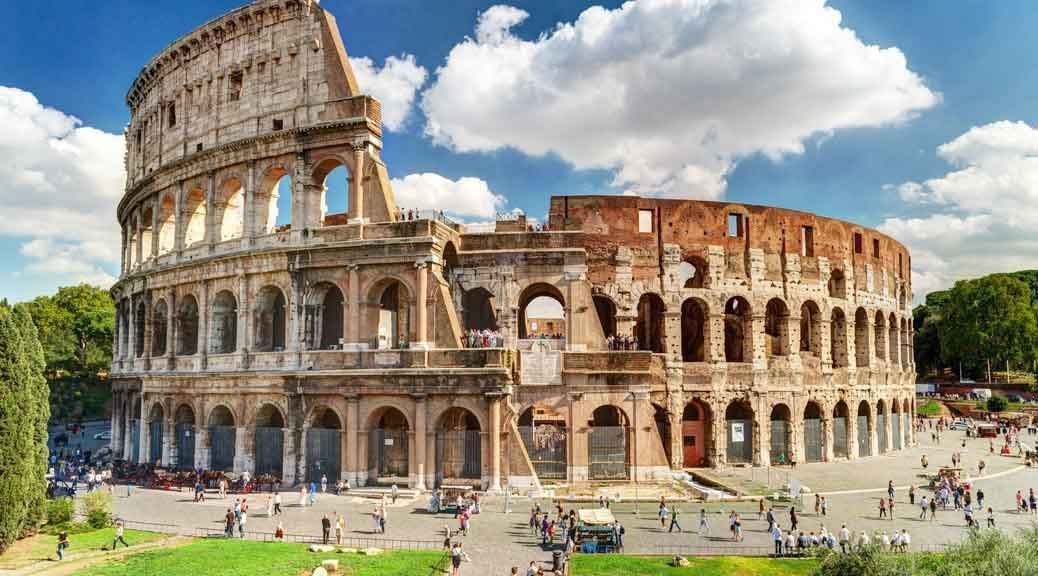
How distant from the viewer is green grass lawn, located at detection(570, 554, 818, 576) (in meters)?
18.4

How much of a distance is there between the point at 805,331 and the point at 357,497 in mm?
26113

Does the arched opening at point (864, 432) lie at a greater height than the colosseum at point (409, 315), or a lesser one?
lesser

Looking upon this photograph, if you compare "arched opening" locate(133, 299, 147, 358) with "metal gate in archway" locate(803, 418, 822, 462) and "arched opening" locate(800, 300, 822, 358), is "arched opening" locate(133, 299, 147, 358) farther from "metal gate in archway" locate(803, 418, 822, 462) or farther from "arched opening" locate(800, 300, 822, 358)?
"metal gate in archway" locate(803, 418, 822, 462)

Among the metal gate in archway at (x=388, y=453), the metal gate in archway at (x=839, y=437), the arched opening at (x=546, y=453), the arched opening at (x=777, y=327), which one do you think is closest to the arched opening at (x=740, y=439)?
the arched opening at (x=777, y=327)

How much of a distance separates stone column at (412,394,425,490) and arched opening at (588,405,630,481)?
6.63m

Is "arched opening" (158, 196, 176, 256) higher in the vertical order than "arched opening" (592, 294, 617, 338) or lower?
higher

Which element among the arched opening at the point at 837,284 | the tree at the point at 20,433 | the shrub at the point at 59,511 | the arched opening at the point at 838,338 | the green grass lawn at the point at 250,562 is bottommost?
the green grass lawn at the point at 250,562

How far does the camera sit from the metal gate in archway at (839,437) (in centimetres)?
3797

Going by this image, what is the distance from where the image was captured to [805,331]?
4053 cm

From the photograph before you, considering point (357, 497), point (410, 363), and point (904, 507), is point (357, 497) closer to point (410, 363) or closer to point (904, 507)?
point (410, 363)

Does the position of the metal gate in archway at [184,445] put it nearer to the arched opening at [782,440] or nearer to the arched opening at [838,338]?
the arched opening at [782,440]

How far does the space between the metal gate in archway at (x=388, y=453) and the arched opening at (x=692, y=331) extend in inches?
598

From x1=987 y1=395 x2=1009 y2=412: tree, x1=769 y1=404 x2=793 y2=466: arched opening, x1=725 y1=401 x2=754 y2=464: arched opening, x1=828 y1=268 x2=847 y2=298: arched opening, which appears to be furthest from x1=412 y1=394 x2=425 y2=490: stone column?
x1=987 y1=395 x2=1009 y2=412: tree

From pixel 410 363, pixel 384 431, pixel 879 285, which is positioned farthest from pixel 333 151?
pixel 879 285
